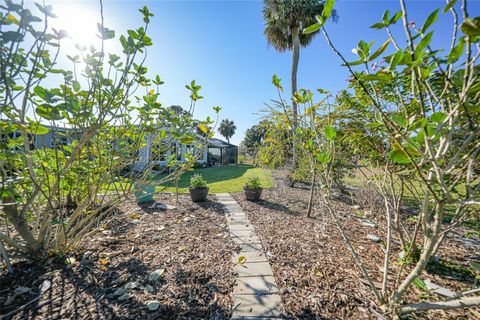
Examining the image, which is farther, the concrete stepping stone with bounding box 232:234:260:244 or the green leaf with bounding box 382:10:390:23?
the concrete stepping stone with bounding box 232:234:260:244

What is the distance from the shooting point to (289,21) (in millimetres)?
9586

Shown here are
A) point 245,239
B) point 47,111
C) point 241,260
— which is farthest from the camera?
point 245,239

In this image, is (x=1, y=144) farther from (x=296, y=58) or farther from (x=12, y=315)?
(x=296, y=58)

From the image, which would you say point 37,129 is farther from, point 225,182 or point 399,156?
point 225,182

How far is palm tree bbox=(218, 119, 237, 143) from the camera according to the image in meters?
36.1

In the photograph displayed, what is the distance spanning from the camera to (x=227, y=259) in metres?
2.34

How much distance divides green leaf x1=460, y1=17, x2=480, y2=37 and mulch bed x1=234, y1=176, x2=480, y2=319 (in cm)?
192

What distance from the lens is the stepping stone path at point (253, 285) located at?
5.08 feet

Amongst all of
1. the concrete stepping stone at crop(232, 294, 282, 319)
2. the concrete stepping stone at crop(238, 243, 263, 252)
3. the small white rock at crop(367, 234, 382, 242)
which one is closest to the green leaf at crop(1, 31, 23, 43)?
the concrete stepping stone at crop(232, 294, 282, 319)

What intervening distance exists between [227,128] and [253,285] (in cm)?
3528

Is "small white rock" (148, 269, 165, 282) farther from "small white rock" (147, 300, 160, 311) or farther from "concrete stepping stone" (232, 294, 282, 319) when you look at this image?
"concrete stepping stone" (232, 294, 282, 319)

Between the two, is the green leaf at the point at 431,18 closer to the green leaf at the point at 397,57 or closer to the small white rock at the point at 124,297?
the green leaf at the point at 397,57

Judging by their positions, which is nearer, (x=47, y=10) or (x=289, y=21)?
(x=47, y=10)

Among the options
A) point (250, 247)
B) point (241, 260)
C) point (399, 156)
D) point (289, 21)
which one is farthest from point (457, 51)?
point (289, 21)
